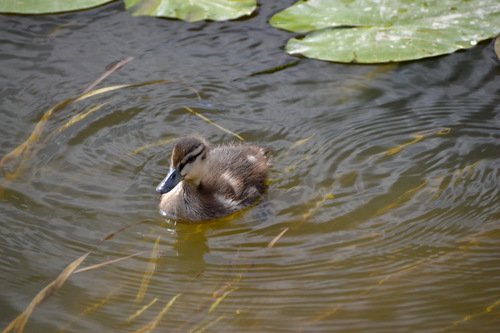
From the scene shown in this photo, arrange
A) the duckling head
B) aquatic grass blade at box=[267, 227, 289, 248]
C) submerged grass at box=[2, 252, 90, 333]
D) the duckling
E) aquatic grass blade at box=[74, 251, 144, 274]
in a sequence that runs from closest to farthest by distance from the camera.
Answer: submerged grass at box=[2, 252, 90, 333] < aquatic grass blade at box=[74, 251, 144, 274] < aquatic grass blade at box=[267, 227, 289, 248] < the duckling head < the duckling

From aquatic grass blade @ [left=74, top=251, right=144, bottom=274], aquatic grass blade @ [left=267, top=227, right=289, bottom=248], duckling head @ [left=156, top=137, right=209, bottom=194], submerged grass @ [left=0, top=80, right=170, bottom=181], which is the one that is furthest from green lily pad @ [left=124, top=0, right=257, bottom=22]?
aquatic grass blade @ [left=74, top=251, right=144, bottom=274]

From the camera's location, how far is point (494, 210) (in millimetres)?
4305

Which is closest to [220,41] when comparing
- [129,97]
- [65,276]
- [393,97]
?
[129,97]

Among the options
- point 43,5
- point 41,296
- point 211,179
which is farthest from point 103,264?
point 43,5

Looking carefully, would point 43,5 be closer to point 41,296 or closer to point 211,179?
point 211,179

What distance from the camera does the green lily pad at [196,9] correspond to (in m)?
6.11

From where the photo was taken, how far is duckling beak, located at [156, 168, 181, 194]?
4.23 metres

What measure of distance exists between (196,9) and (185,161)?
212 centimetres

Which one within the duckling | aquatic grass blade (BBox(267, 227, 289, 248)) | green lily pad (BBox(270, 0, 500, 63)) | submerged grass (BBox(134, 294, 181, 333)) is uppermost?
green lily pad (BBox(270, 0, 500, 63))

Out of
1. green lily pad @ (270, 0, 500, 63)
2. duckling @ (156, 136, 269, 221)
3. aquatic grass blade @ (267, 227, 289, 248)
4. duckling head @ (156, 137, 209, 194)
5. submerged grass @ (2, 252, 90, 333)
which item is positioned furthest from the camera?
green lily pad @ (270, 0, 500, 63)

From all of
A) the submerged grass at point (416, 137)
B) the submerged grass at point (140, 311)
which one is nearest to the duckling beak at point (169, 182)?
the submerged grass at point (140, 311)

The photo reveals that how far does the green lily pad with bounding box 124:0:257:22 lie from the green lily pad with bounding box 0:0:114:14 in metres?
0.34

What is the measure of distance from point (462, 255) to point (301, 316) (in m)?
0.92

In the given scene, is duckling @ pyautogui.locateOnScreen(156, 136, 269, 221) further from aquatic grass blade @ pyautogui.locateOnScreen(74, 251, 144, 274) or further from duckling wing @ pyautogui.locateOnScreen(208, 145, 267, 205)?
aquatic grass blade @ pyautogui.locateOnScreen(74, 251, 144, 274)
